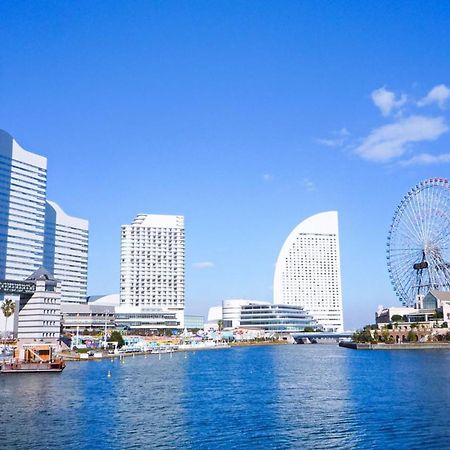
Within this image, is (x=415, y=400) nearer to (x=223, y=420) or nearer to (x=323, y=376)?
(x=223, y=420)

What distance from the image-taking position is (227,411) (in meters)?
52.6

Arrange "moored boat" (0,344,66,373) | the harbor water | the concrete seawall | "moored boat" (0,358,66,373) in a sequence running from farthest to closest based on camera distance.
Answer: the concrete seawall < "moored boat" (0,344,66,373) < "moored boat" (0,358,66,373) < the harbor water

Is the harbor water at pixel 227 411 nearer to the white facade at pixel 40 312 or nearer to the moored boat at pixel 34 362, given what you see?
the moored boat at pixel 34 362

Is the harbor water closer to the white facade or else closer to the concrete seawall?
the white facade

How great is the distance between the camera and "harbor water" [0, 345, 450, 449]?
40.5 meters

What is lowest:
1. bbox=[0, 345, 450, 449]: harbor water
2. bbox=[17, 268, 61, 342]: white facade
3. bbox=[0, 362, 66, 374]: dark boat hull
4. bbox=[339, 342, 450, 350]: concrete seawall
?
bbox=[0, 345, 450, 449]: harbor water

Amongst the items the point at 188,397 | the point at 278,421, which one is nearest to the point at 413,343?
the point at 188,397

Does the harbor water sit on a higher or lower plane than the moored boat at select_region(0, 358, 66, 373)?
lower

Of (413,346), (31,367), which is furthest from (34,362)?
(413,346)

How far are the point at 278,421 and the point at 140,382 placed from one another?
35.2m

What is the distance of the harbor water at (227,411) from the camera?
4050cm

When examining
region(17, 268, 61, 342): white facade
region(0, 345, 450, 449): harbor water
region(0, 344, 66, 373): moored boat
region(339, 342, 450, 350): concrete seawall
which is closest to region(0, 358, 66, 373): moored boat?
region(0, 344, 66, 373): moored boat

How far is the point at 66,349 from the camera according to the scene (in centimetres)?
13800

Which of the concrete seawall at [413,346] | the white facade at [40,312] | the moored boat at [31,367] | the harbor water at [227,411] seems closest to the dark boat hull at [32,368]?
the moored boat at [31,367]
